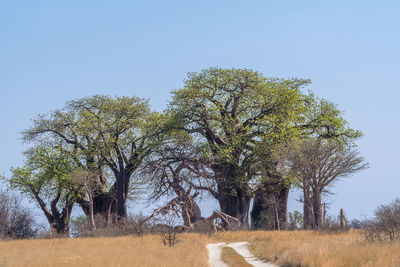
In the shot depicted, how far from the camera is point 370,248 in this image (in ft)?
51.5

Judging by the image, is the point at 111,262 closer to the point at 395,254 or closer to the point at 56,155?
the point at 395,254

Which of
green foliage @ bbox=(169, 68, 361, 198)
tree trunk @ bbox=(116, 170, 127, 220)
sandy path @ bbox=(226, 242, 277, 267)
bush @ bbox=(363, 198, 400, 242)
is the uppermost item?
green foliage @ bbox=(169, 68, 361, 198)

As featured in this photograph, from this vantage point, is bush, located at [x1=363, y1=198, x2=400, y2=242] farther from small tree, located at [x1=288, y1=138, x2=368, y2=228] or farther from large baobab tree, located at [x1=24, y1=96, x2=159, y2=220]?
large baobab tree, located at [x1=24, y1=96, x2=159, y2=220]

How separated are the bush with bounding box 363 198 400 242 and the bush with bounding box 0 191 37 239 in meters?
33.5

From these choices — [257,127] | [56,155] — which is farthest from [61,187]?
[257,127]

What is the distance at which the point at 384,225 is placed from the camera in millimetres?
20875

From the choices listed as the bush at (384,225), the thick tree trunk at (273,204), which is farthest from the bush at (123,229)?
the bush at (384,225)

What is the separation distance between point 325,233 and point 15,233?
99.6 ft

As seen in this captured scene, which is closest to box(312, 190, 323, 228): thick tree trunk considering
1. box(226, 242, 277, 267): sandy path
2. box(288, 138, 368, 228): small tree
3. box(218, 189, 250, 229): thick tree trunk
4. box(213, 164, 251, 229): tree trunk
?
box(288, 138, 368, 228): small tree

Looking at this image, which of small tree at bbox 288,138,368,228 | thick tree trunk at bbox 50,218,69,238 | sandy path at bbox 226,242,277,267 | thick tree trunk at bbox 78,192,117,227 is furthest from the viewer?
thick tree trunk at bbox 78,192,117,227

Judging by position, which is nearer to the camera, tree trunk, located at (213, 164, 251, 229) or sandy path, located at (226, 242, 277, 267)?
sandy path, located at (226, 242, 277, 267)

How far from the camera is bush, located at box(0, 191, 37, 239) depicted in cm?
4350

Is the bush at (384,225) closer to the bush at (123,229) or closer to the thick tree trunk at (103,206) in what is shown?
the bush at (123,229)

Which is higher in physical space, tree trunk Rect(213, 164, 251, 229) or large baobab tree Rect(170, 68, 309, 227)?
large baobab tree Rect(170, 68, 309, 227)
